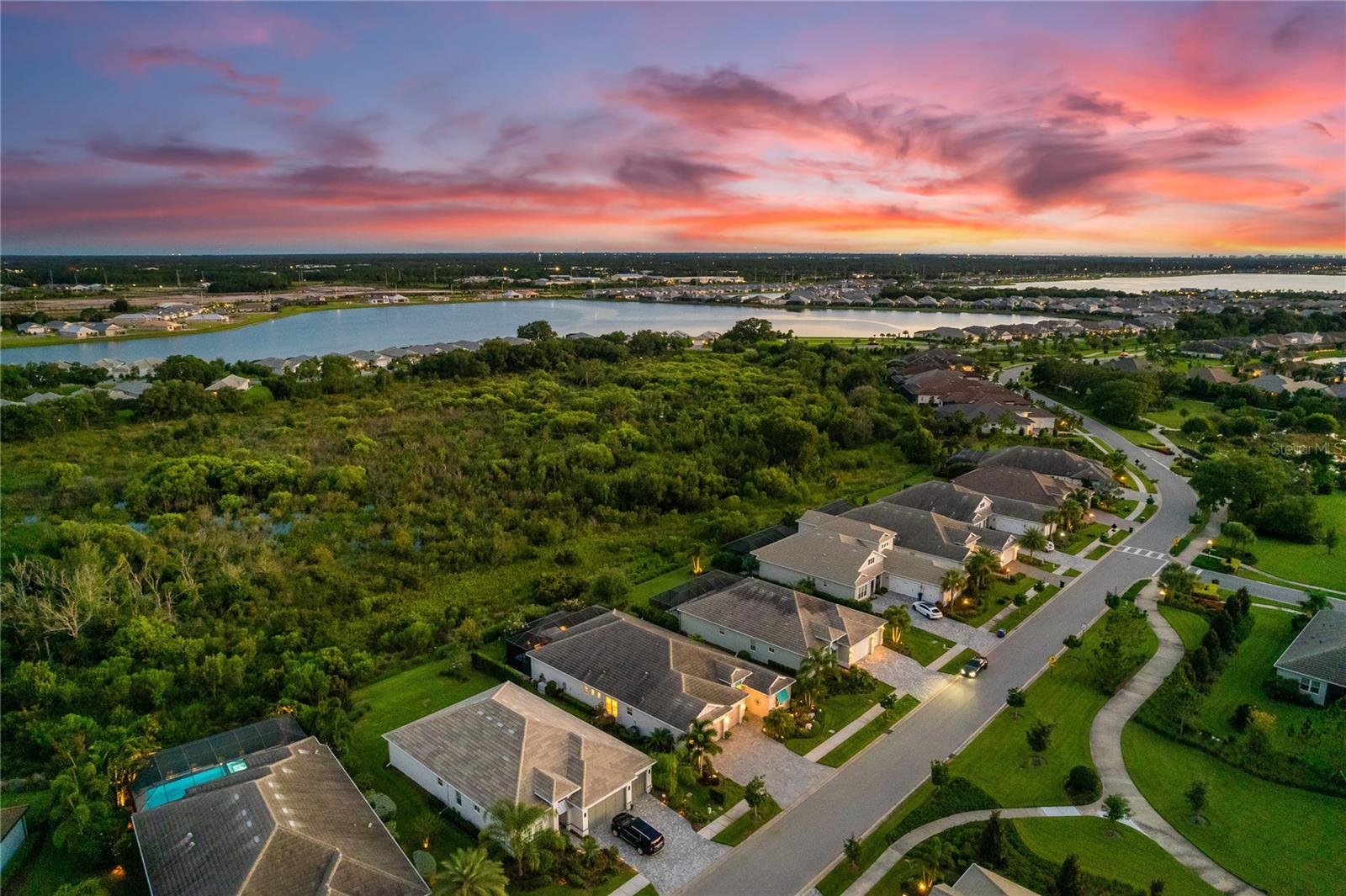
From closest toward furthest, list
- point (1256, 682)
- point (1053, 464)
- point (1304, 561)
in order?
point (1256, 682)
point (1304, 561)
point (1053, 464)

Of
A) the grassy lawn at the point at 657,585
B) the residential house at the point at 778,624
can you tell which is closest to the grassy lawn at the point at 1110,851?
the residential house at the point at 778,624

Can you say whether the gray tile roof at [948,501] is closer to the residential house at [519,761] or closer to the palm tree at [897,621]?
the palm tree at [897,621]

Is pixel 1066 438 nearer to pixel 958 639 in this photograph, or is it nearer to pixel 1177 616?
pixel 1177 616

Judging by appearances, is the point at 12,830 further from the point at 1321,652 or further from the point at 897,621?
the point at 1321,652

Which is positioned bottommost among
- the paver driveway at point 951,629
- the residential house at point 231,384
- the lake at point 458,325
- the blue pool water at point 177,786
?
the paver driveway at point 951,629

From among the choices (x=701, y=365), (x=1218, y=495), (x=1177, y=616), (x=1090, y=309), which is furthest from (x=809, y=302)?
(x=1177, y=616)

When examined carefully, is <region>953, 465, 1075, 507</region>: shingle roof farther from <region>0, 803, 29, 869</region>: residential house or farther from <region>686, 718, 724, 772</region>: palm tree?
<region>0, 803, 29, 869</region>: residential house

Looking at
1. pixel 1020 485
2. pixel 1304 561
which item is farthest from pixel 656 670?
pixel 1304 561
